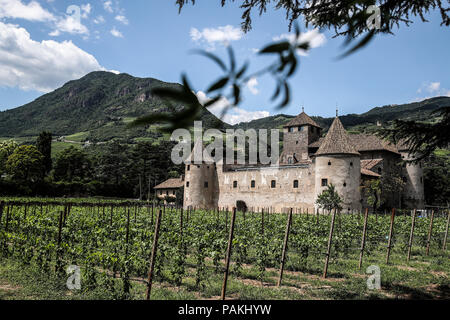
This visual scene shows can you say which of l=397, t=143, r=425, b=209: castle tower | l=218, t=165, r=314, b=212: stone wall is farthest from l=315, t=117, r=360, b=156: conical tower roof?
l=397, t=143, r=425, b=209: castle tower

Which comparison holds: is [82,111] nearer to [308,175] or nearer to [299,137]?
[299,137]

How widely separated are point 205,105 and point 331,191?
88.5 ft

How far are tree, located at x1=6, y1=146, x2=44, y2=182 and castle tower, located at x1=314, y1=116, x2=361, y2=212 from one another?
1372 inches

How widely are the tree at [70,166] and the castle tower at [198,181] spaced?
864 inches

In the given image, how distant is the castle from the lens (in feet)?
92.5

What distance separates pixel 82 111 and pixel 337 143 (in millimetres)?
127330

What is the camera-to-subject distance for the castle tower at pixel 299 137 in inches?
1603

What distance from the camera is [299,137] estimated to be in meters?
41.3

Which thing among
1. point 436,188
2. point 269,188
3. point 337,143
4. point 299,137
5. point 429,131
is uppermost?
point 299,137

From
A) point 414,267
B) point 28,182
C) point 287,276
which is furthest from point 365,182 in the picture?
point 28,182

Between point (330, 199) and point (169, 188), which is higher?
point (330, 199)

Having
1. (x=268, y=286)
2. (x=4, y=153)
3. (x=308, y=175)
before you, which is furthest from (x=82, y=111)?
(x=268, y=286)

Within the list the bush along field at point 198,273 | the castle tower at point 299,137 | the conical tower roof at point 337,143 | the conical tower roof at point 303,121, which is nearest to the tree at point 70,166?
the castle tower at point 299,137

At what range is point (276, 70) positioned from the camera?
91 centimetres
